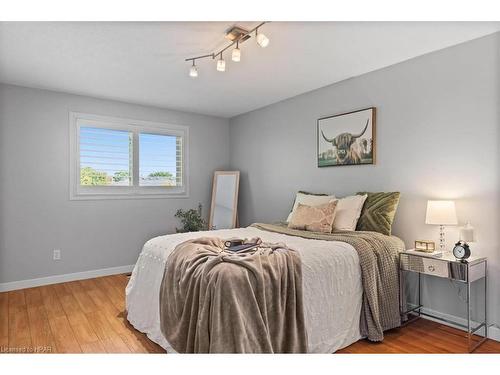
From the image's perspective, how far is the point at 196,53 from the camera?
2988 mm

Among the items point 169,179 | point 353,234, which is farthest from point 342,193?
point 169,179

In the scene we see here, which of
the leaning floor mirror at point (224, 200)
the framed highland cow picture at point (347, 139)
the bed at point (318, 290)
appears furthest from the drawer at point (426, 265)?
the leaning floor mirror at point (224, 200)

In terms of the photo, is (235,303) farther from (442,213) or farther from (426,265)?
(442,213)

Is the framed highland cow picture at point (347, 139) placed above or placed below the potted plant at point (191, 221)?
above

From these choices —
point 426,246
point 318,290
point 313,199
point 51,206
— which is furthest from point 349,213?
point 51,206

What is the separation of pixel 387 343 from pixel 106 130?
4.20m

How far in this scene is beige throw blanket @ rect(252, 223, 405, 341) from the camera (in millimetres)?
2529

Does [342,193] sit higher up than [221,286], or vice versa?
[342,193]

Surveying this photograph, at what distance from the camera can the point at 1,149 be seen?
3.80 meters

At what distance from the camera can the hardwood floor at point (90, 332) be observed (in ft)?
8.00

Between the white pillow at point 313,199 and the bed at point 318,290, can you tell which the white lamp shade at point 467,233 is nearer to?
the bed at point 318,290

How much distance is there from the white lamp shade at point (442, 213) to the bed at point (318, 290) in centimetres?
40

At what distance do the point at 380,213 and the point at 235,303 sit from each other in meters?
1.88

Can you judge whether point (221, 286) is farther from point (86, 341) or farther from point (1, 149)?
point (1, 149)
